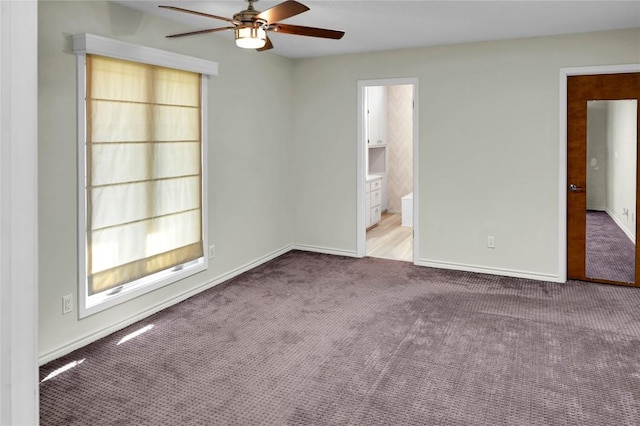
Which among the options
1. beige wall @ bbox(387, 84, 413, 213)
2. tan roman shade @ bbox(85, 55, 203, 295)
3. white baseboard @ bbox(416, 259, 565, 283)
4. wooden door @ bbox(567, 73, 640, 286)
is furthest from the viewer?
beige wall @ bbox(387, 84, 413, 213)

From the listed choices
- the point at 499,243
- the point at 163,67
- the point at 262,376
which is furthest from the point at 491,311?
the point at 163,67

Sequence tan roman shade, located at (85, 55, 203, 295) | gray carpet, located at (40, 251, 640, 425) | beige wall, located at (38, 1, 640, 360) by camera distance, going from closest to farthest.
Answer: gray carpet, located at (40, 251, 640, 425), tan roman shade, located at (85, 55, 203, 295), beige wall, located at (38, 1, 640, 360)

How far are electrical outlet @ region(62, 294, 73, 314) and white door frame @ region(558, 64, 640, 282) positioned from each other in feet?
14.1

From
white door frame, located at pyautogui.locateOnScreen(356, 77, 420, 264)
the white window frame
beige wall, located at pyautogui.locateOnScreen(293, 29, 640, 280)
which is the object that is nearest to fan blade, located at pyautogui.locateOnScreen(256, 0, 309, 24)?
the white window frame

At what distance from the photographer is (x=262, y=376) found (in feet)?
9.52

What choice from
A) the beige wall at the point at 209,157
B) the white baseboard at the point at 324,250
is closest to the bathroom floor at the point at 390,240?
the white baseboard at the point at 324,250

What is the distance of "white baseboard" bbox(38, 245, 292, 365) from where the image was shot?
3164 mm

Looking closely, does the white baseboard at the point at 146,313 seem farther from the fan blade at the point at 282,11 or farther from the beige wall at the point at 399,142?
the beige wall at the point at 399,142

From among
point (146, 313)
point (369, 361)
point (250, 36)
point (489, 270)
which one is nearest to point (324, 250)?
point (489, 270)

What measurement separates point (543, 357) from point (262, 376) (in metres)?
1.79

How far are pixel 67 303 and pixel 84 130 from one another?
1.16 m

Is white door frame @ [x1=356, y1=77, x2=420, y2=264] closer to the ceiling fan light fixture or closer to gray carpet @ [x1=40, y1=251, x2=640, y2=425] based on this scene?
gray carpet @ [x1=40, y1=251, x2=640, y2=425]

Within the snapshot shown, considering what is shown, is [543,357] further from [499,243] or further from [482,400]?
[499,243]

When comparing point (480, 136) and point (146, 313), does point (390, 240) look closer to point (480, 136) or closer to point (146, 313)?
point (480, 136)
